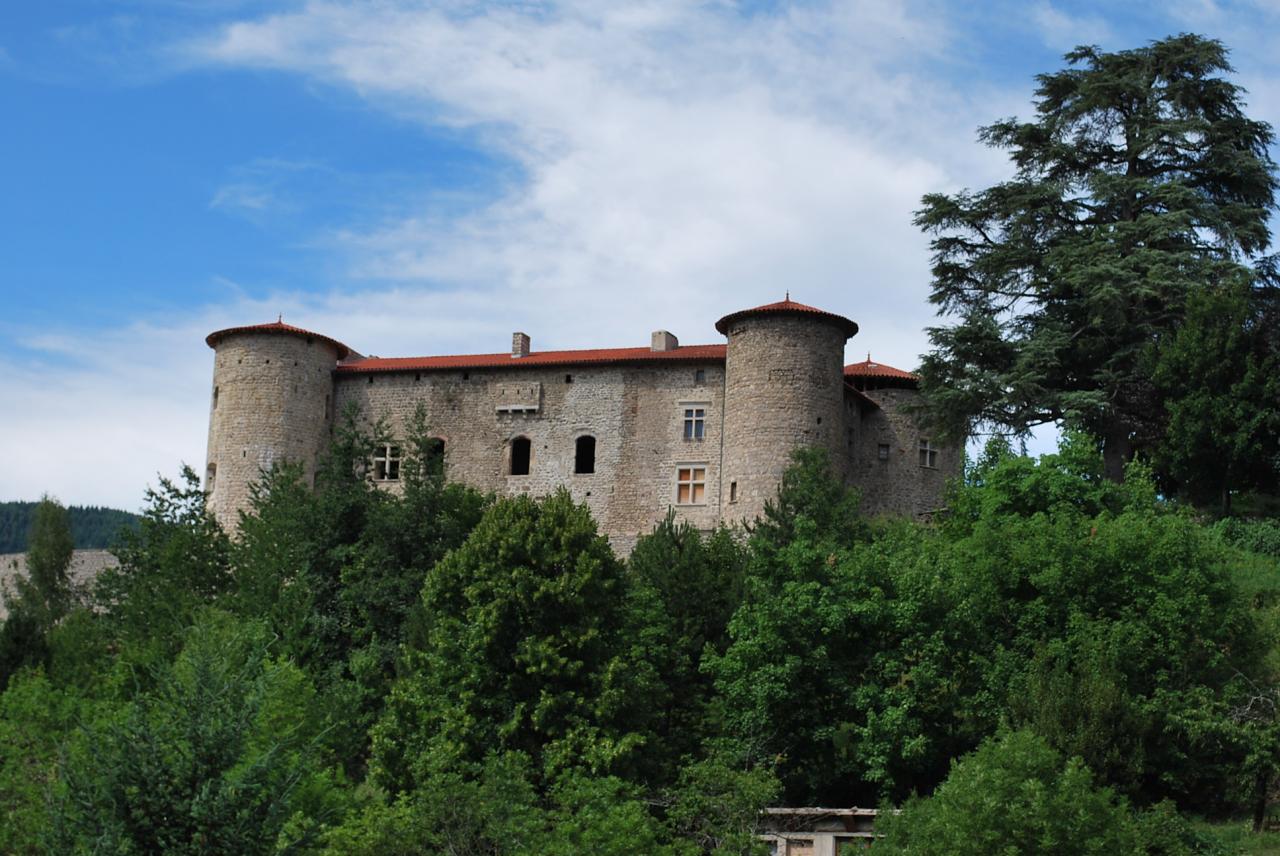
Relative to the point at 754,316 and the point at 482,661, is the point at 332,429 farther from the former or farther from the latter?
the point at 482,661

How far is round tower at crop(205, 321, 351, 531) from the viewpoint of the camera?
47.2 meters

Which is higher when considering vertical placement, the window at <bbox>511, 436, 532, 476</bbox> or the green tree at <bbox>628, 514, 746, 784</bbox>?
the window at <bbox>511, 436, 532, 476</bbox>

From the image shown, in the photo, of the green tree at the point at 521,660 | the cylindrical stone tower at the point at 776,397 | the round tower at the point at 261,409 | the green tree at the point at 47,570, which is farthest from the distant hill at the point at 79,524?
the green tree at the point at 521,660

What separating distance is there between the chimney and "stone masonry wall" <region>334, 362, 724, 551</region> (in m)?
1.27

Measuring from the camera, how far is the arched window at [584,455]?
4700 centimetres

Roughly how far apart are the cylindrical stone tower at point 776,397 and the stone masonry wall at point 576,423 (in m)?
1.46

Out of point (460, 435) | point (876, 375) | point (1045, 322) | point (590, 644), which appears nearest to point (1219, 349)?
point (1045, 322)

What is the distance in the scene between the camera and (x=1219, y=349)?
116 ft

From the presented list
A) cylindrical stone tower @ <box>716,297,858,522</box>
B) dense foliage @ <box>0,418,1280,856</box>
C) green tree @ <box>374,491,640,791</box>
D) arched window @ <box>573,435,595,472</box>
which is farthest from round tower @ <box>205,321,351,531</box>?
green tree @ <box>374,491,640,791</box>

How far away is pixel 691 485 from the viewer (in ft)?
149

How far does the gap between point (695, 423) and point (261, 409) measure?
44.5 ft

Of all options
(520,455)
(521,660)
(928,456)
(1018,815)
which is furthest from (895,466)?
(1018,815)

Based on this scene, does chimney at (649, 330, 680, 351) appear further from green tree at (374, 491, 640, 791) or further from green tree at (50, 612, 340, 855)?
green tree at (50, 612, 340, 855)

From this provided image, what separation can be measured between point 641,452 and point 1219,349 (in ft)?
57.2
